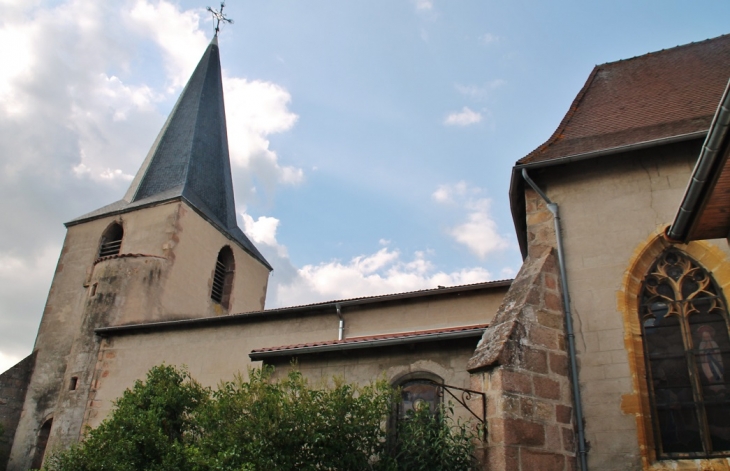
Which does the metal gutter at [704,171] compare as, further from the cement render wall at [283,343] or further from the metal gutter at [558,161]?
the cement render wall at [283,343]

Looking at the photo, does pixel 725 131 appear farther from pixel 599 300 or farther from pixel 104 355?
pixel 104 355

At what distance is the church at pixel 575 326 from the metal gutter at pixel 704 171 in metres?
0.01

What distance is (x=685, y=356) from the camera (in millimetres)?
6664

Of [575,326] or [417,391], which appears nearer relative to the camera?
[575,326]

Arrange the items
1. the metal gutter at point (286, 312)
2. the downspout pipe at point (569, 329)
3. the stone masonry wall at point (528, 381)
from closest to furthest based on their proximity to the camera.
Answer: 1. the stone masonry wall at point (528, 381)
2. the downspout pipe at point (569, 329)
3. the metal gutter at point (286, 312)

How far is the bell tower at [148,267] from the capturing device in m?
15.1

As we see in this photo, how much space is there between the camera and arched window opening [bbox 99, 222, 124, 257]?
18109mm

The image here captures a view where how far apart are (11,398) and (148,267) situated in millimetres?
4729

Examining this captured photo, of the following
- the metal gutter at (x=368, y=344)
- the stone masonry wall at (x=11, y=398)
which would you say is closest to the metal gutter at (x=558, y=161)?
the metal gutter at (x=368, y=344)

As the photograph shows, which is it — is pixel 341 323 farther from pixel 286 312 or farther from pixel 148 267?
pixel 148 267

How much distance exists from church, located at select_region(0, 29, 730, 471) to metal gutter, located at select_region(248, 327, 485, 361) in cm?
3

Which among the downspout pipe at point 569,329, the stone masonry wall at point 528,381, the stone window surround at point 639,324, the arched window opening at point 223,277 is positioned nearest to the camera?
the stone masonry wall at point 528,381

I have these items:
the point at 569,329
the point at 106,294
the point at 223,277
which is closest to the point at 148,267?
the point at 106,294

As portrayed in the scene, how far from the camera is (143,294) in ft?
51.8
